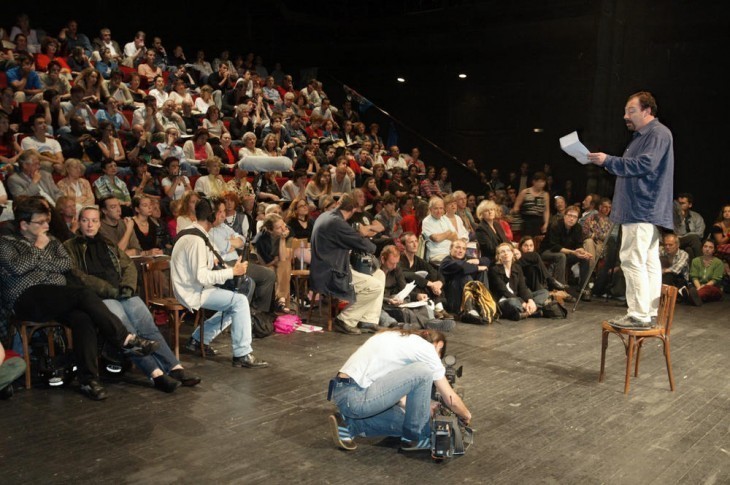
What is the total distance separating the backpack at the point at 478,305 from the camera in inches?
258

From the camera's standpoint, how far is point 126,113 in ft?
29.7

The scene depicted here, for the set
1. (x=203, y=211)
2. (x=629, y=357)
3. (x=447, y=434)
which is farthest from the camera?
(x=203, y=211)

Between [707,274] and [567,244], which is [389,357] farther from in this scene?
[707,274]

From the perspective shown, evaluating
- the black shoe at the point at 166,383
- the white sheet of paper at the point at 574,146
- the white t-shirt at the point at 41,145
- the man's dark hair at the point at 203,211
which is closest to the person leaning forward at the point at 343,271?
the man's dark hair at the point at 203,211

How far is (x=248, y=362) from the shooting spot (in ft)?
15.9

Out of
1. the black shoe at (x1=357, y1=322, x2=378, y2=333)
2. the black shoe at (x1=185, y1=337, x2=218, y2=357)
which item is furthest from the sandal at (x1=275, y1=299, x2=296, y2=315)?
the black shoe at (x1=185, y1=337, x2=218, y2=357)

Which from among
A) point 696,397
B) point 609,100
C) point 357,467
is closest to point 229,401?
point 357,467

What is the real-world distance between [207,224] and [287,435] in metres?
1.85

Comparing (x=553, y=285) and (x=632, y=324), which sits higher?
(x=632, y=324)

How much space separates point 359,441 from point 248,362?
5.09 ft

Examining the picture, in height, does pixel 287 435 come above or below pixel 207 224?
below

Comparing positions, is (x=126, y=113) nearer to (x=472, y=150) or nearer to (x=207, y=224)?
(x=207, y=224)

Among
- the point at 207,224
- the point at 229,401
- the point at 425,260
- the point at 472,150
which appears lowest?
the point at 229,401

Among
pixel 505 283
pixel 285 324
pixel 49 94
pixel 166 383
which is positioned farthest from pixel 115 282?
pixel 49 94
